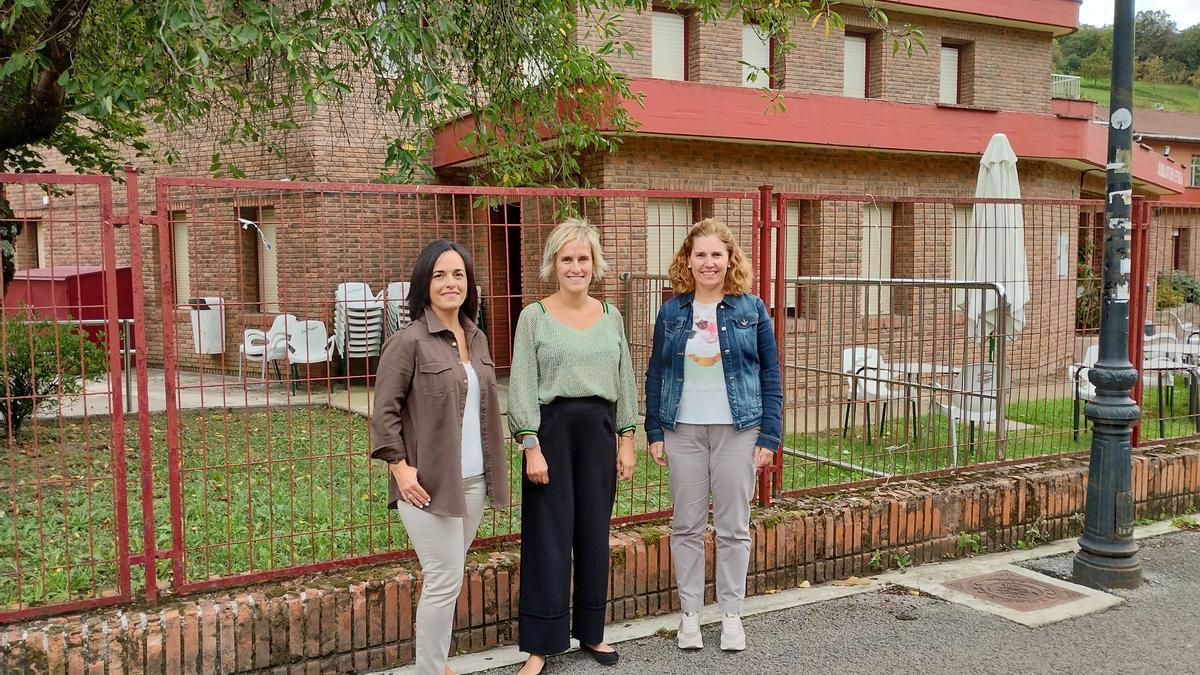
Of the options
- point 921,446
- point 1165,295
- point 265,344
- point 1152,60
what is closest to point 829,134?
point 1165,295

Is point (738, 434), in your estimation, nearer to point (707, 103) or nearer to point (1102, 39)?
point (707, 103)

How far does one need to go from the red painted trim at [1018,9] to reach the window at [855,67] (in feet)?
2.83

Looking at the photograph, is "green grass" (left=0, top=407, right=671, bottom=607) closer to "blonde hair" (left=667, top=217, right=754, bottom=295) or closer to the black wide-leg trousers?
the black wide-leg trousers

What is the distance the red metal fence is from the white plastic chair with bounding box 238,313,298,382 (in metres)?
0.03

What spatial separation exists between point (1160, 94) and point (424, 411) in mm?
106850

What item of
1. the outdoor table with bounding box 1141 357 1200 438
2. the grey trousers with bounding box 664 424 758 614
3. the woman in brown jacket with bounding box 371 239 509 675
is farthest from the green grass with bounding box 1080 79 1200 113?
the woman in brown jacket with bounding box 371 239 509 675

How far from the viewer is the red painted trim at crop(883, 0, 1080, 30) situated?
15164 millimetres

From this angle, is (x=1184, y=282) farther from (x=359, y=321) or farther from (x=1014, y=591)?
(x=359, y=321)

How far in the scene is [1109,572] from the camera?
5.13 meters

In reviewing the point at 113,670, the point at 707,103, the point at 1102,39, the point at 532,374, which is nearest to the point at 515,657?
the point at 532,374

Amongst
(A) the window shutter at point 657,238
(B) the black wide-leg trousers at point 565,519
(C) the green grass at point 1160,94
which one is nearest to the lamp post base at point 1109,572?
(A) the window shutter at point 657,238

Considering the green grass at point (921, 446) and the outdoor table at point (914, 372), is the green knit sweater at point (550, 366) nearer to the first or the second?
the green grass at point (921, 446)

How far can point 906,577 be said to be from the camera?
17.4 feet

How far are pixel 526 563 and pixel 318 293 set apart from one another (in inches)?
64.0
